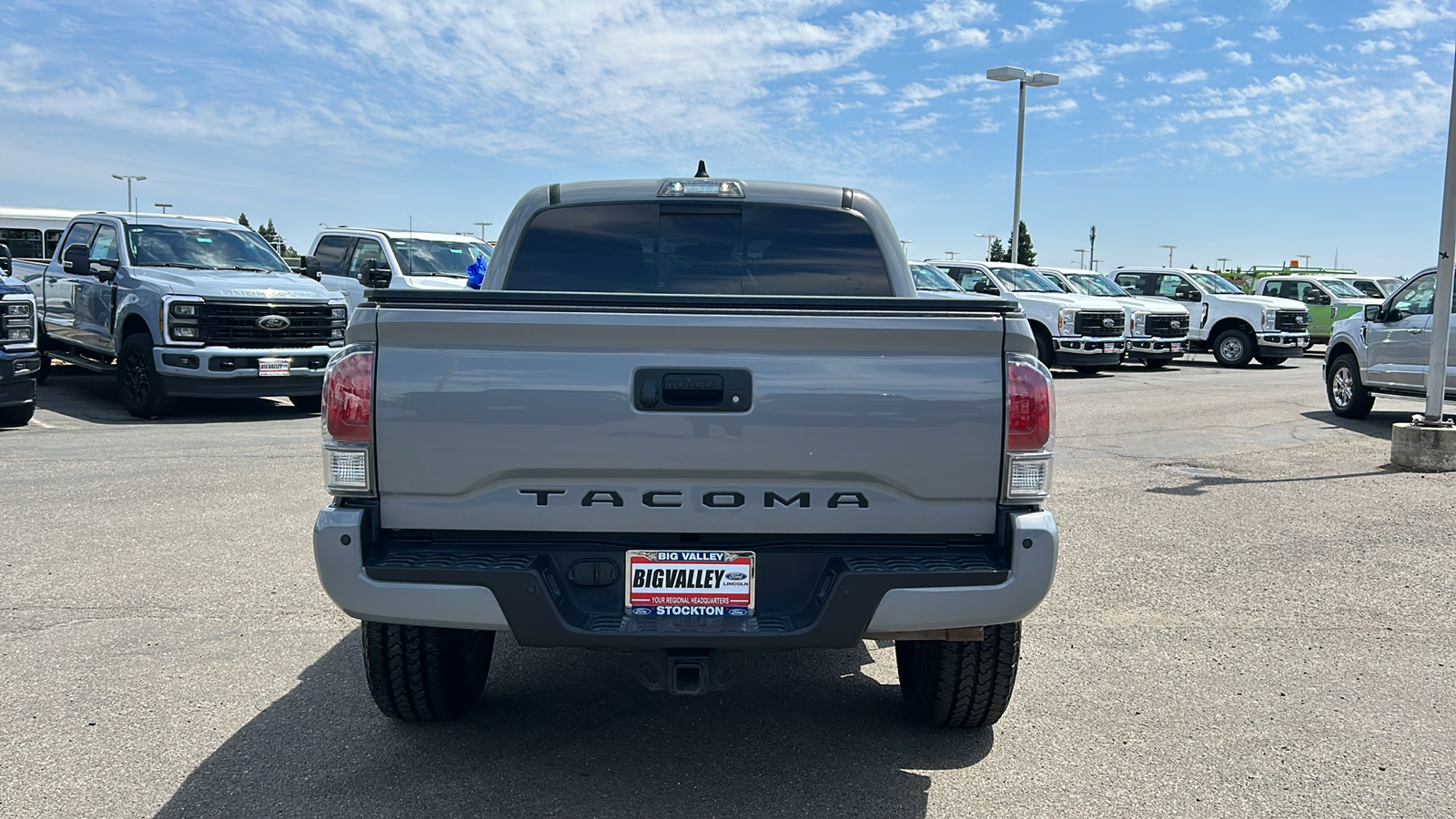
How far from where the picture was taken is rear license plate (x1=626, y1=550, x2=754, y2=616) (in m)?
3.33

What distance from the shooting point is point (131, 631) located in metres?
5.17

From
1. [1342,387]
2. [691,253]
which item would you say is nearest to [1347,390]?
[1342,387]

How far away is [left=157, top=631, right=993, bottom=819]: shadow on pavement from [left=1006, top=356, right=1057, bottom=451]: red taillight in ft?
3.73

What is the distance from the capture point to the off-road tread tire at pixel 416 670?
3.81m

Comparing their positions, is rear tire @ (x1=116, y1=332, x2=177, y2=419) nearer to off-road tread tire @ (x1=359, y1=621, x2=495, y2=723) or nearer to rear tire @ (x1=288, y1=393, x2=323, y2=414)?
rear tire @ (x1=288, y1=393, x2=323, y2=414)

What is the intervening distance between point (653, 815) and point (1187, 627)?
3089mm

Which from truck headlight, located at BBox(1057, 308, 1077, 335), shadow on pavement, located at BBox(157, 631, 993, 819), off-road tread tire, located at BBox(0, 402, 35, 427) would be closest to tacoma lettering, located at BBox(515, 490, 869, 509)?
shadow on pavement, located at BBox(157, 631, 993, 819)

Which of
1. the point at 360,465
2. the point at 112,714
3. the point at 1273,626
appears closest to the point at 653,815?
the point at 360,465

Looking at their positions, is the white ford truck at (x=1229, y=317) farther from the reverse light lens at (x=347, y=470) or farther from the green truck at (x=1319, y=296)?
the reverse light lens at (x=347, y=470)

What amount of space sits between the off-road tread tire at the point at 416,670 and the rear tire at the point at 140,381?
9.88 metres

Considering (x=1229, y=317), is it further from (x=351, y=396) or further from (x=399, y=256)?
(x=351, y=396)

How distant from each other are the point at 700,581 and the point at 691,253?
5.94ft

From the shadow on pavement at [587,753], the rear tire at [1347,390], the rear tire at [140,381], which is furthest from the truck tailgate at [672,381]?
the rear tire at [1347,390]

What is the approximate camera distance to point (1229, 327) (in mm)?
24438
